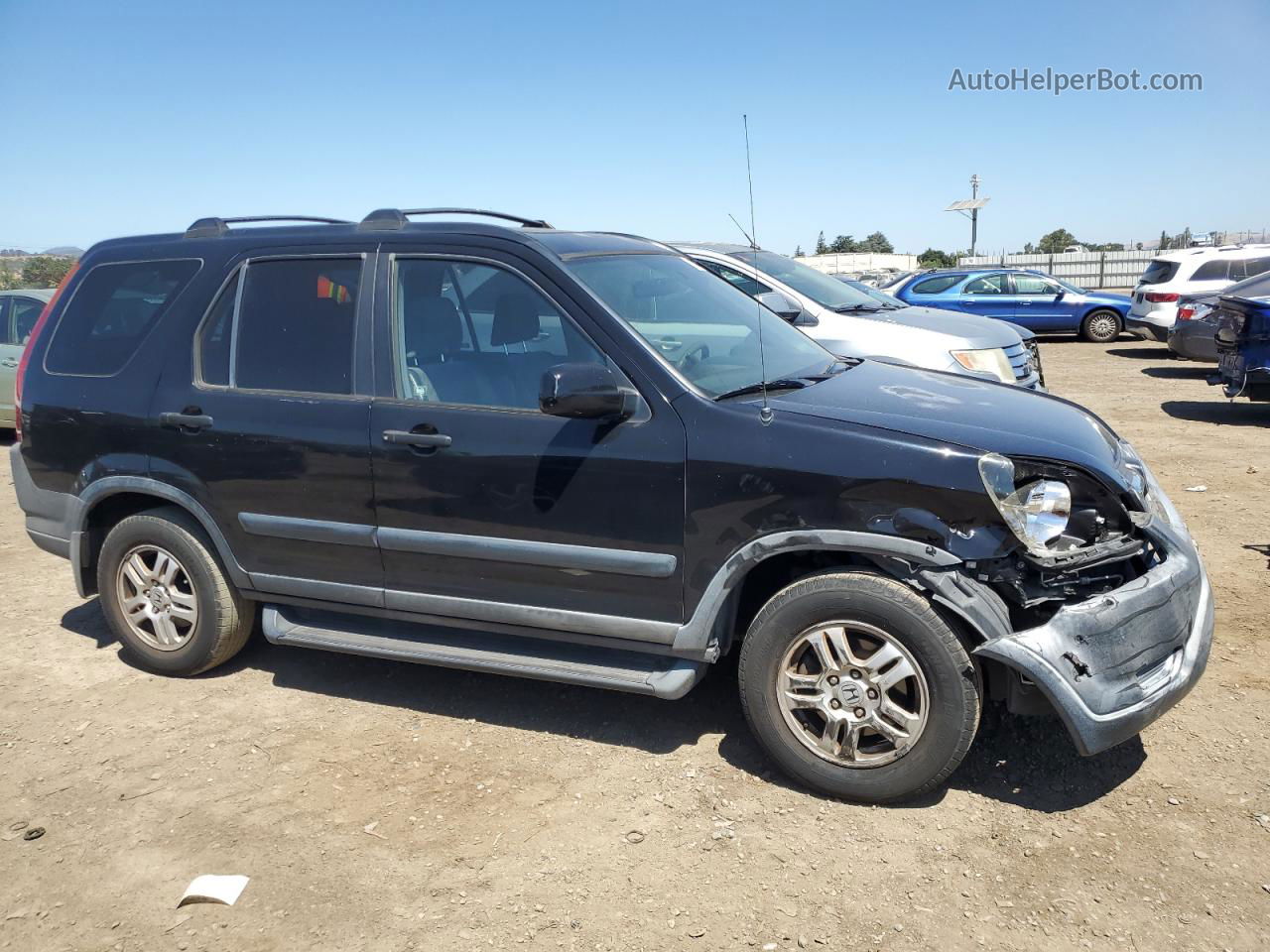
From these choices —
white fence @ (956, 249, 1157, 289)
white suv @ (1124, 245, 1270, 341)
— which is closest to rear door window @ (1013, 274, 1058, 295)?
white suv @ (1124, 245, 1270, 341)

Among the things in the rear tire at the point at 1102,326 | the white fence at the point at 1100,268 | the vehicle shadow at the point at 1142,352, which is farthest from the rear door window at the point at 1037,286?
the white fence at the point at 1100,268

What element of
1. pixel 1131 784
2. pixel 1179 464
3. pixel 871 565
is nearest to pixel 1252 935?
pixel 1131 784

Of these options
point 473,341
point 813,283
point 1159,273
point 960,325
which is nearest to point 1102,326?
point 1159,273

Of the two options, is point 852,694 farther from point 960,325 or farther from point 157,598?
point 960,325

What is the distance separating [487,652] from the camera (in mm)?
3990

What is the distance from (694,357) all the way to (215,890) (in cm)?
242

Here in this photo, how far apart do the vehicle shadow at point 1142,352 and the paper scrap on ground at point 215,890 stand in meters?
16.4

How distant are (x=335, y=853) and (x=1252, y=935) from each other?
→ 271 centimetres

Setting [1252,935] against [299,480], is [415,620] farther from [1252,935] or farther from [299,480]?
[1252,935]

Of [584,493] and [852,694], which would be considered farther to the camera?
[584,493]

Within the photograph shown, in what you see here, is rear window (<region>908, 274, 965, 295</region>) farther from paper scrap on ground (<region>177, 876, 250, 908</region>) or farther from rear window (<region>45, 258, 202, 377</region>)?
paper scrap on ground (<region>177, 876, 250, 908</region>)

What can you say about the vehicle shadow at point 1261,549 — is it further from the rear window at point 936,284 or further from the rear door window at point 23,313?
the rear window at point 936,284

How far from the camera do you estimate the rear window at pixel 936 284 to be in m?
18.1

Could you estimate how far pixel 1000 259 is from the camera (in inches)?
1487
